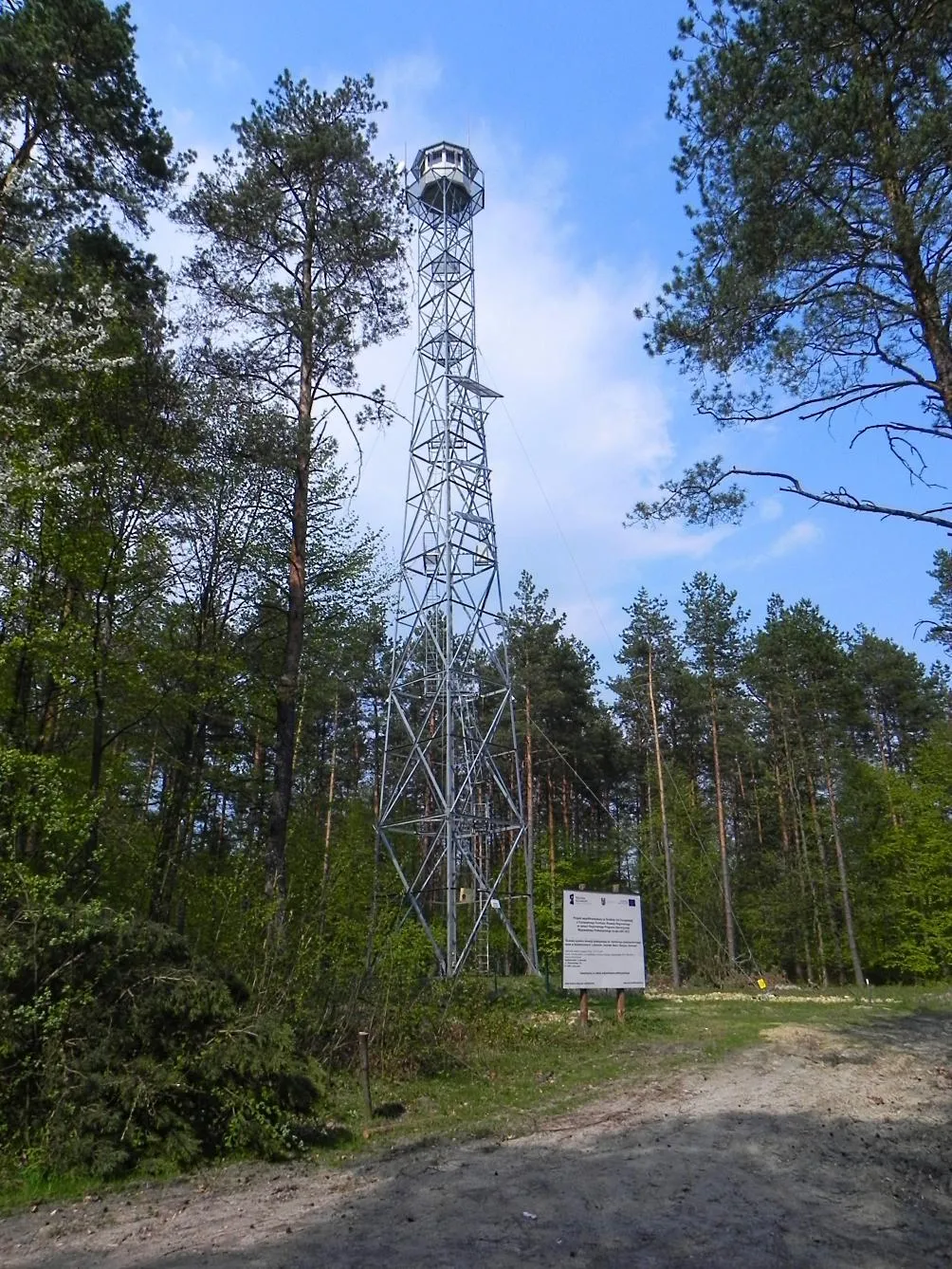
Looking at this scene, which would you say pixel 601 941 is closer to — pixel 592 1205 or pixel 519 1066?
pixel 519 1066

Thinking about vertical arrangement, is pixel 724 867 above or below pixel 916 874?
below

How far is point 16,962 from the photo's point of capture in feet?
21.4

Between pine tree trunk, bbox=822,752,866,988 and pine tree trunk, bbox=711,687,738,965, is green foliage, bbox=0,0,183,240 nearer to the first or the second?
pine tree trunk, bbox=711,687,738,965

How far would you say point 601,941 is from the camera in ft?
46.1

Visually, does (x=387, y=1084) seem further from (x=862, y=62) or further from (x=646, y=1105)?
(x=862, y=62)

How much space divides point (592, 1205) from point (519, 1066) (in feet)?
18.1

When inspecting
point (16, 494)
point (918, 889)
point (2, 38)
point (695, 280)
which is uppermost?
point (2, 38)

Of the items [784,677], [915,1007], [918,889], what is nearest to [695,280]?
[915,1007]

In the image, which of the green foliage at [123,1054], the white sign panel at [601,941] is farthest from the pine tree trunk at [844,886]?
the green foliage at [123,1054]

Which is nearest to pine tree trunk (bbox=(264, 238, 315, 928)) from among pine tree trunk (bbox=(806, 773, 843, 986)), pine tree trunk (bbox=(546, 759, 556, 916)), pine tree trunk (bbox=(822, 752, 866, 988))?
pine tree trunk (bbox=(546, 759, 556, 916))

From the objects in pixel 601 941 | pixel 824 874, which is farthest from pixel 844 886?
pixel 601 941

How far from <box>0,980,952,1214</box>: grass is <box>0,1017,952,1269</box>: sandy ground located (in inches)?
15.6

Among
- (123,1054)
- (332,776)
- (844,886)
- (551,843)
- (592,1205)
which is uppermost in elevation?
(332,776)

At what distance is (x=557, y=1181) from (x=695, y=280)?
8211mm
